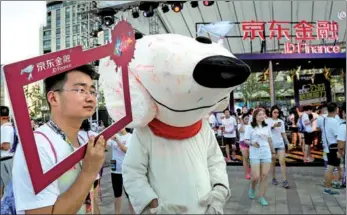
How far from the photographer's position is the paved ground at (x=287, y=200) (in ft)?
13.2

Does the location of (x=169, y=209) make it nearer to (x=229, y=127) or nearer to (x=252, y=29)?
(x=229, y=127)

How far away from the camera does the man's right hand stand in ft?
3.68

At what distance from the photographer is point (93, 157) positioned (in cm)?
114

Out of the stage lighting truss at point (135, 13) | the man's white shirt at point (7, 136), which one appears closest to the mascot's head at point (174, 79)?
the man's white shirt at point (7, 136)

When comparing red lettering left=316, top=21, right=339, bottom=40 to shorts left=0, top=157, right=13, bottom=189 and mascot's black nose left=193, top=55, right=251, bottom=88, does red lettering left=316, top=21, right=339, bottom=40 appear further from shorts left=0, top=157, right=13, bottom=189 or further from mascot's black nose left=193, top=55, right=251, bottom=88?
mascot's black nose left=193, top=55, right=251, bottom=88

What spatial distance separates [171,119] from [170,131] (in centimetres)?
7

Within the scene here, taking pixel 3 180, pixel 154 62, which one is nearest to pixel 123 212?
pixel 3 180

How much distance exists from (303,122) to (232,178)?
9.24ft

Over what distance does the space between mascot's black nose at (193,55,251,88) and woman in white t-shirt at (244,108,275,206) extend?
278 cm

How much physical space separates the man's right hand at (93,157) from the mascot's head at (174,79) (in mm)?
387

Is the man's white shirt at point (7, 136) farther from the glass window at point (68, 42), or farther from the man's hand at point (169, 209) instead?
the man's hand at point (169, 209)

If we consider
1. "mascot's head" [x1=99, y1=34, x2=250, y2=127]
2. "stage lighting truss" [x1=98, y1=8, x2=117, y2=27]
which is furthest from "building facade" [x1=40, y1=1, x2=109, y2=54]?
"stage lighting truss" [x1=98, y1=8, x2=117, y2=27]

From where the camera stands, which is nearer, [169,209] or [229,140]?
[169,209]

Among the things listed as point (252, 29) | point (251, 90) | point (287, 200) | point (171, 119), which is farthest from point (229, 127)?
point (251, 90)
